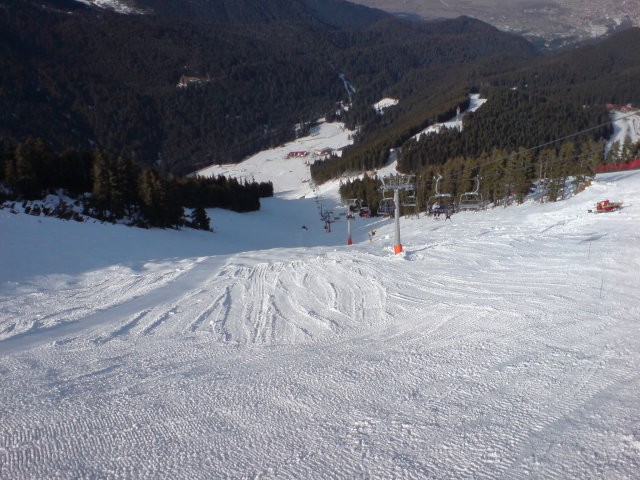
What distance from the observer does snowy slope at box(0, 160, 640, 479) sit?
314cm

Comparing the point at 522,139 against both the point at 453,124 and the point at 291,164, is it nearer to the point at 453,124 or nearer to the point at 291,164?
the point at 453,124

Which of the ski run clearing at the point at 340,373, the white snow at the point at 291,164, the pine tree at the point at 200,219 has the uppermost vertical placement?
the white snow at the point at 291,164

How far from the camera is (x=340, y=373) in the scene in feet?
14.8

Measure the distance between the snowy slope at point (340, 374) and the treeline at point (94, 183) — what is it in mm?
21987

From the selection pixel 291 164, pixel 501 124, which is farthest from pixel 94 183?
pixel 291 164

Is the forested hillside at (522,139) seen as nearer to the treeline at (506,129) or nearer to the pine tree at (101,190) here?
the treeline at (506,129)

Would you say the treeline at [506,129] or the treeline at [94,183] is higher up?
the treeline at [506,129]

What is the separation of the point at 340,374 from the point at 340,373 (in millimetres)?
27

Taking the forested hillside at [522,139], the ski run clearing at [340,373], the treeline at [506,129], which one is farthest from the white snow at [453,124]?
the ski run clearing at [340,373]

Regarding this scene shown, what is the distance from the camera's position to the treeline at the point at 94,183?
91.6 ft

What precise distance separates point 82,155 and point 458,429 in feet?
122

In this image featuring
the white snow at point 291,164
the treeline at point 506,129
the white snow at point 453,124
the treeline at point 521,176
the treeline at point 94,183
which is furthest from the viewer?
the white snow at point 291,164

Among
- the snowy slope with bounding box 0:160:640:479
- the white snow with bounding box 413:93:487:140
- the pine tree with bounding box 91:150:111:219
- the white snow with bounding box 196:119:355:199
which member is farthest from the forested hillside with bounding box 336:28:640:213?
the pine tree with bounding box 91:150:111:219

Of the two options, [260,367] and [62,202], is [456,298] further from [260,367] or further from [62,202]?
[62,202]
